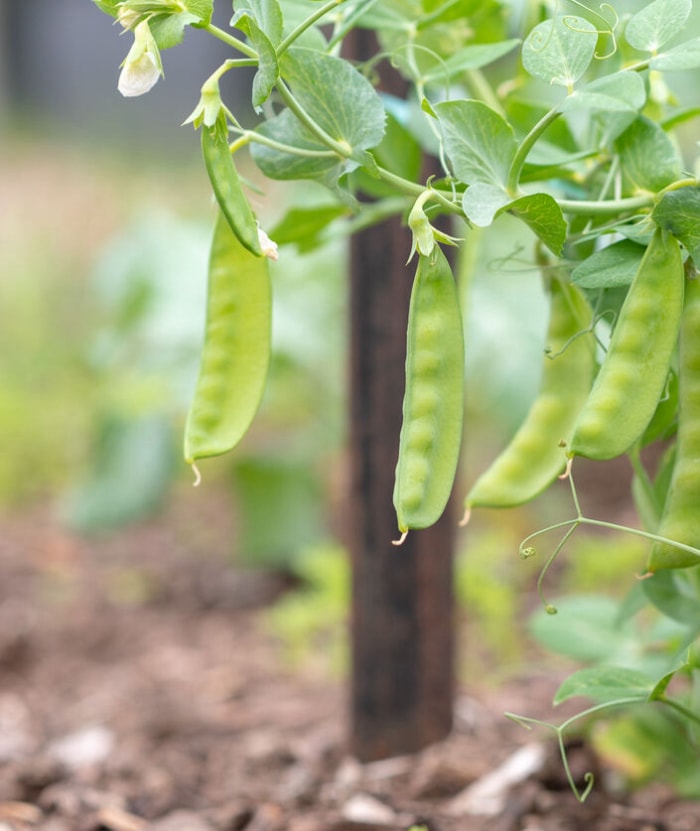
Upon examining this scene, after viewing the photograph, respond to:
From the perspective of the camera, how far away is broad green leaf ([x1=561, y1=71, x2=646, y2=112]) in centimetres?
49

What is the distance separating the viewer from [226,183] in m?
0.49

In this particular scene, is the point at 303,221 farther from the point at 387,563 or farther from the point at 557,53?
the point at 387,563

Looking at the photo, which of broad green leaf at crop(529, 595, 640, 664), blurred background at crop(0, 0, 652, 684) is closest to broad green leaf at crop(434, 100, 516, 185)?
blurred background at crop(0, 0, 652, 684)

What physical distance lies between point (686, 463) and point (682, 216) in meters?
0.13

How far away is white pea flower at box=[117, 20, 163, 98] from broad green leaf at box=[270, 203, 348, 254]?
0.24 m

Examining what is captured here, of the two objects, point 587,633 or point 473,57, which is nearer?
point 473,57

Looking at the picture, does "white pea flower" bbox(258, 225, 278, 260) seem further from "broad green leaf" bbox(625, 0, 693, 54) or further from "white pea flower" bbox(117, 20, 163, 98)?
"broad green leaf" bbox(625, 0, 693, 54)

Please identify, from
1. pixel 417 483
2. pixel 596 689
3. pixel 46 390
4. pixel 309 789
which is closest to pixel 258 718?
pixel 309 789

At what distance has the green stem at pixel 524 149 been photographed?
1.59 ft

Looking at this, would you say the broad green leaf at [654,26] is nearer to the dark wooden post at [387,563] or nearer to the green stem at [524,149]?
the green stem at [524,149]

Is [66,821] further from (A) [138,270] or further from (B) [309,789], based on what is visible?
(A) [138,270]

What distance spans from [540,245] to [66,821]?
624mm

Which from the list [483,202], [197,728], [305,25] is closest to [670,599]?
[483,202]

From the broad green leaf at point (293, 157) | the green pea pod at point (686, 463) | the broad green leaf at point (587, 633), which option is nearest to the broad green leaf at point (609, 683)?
the green pea pod at point (686, 463)
